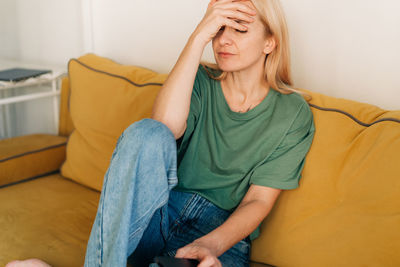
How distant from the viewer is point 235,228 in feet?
3.56

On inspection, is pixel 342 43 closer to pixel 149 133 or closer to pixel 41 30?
pixel 149 133

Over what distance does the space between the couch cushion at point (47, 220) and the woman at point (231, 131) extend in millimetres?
275

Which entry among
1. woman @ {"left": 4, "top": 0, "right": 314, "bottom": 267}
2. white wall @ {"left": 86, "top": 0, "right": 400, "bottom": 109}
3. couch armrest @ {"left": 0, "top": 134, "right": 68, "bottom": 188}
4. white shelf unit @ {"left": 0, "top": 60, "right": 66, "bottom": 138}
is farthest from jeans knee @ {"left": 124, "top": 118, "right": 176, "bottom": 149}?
white shelf unit @ {"left": 0, "top": 60, "right": 66, "bottom": 138}

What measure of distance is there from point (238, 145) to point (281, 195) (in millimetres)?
172

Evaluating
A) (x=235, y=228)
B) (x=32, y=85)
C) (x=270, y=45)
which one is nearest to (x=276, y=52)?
(x=270, y=45)

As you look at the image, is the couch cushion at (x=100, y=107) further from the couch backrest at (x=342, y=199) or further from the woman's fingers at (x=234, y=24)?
the couch backrest at (x=342, y=199)

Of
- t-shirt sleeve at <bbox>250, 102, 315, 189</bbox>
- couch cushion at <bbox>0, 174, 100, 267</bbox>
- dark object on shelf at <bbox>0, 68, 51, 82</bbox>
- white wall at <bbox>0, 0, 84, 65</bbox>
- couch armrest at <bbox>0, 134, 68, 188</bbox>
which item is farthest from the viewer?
white wall at <bbox>0, 0, 84, 65</bbox>

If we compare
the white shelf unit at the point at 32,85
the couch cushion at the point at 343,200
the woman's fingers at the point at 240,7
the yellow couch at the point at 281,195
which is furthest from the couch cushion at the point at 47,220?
the woman's fingers at the point at 240,7

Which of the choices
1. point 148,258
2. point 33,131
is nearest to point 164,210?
point 148,258

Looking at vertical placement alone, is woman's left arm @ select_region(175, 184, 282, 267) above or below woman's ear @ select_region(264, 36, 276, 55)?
below

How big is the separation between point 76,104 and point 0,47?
104cm

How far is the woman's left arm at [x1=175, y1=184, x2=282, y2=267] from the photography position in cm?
93

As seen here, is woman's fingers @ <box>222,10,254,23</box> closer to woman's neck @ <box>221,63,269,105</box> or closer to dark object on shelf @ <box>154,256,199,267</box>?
woman's neck @ <box>221,63,269,105</box>

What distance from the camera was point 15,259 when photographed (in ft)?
4.08
